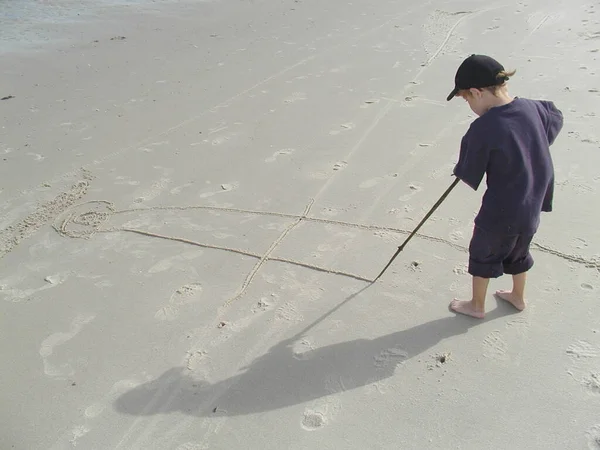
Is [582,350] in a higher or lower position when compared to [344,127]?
lower

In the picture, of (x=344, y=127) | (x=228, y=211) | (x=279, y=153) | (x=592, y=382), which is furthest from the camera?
(x=344, y=127)

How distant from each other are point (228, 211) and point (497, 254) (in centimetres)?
183

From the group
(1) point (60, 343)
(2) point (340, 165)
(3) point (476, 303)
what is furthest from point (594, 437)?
(2) point (340, 165)

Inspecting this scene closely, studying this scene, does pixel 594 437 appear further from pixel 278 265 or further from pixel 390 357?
pixel 278 265

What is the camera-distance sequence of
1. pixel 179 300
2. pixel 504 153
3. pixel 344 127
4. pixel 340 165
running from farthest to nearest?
pixel 344 127
pixel 340 165
pixel 179 300
pixel 504 153

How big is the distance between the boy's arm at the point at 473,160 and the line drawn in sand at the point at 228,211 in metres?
0.90

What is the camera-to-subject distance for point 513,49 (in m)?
6.20

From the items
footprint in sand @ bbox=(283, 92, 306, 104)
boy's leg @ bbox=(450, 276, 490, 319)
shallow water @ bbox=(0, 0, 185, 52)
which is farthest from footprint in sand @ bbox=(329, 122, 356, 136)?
shallow water @ bbox=(0, 0, 185, 52)

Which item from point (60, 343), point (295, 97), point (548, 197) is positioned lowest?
point (60, 343)

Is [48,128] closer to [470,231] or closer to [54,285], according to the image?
[54,285]

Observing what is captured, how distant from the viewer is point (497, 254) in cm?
244

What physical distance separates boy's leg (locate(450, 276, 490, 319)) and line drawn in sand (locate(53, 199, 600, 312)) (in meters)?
0.48

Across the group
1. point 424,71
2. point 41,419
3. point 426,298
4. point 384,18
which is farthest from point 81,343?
point 384,18

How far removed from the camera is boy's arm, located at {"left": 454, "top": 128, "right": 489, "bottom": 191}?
2217 millimetres
